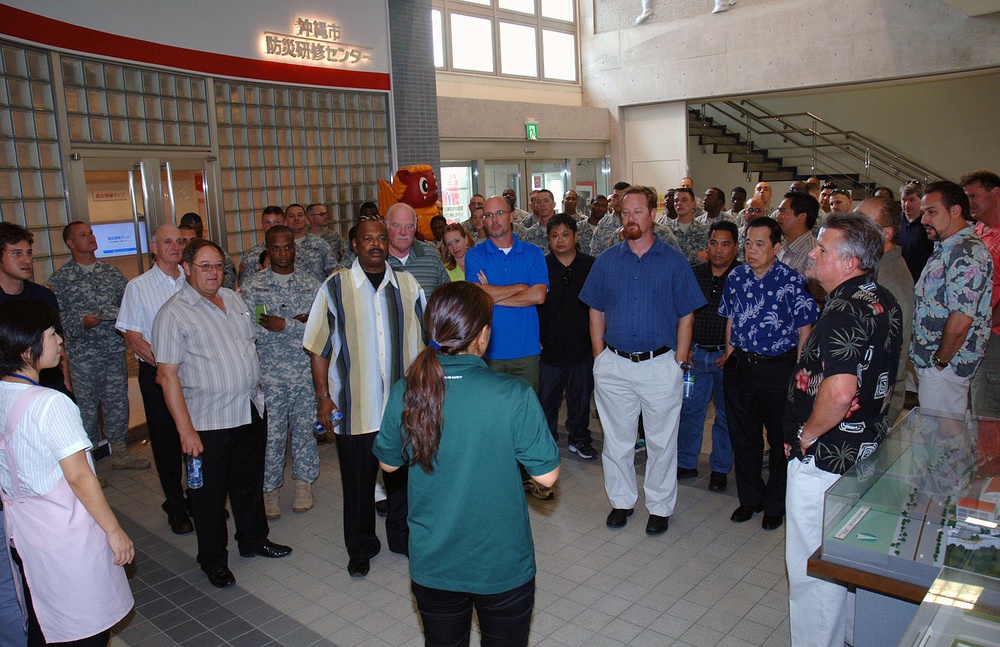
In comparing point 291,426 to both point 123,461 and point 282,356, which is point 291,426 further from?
point 123,461

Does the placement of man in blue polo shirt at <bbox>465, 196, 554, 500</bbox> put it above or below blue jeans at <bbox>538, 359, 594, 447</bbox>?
above

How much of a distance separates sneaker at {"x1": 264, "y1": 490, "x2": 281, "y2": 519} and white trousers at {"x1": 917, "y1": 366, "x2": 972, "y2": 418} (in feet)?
13.3

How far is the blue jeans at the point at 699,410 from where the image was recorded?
507 cm

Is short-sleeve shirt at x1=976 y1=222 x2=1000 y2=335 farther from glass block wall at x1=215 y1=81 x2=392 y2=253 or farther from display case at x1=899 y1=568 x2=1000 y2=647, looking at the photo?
glass block wall at x1=215 y1=81 x2=392 y2=253

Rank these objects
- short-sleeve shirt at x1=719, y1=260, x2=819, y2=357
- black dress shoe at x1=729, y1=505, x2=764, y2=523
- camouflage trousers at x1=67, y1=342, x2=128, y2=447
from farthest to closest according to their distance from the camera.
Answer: camouflage trousers at x1=67, y1=342, x2=128, y2=447
black dress shoe at x1=729, y1=505, x2=764, y2=523
short-sleeve shirt at x1=719, y1=260, x2=819, y2=357

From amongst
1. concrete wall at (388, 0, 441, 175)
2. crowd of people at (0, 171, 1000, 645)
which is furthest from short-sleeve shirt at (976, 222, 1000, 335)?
concrete wall at (388, 0, 441, 175)

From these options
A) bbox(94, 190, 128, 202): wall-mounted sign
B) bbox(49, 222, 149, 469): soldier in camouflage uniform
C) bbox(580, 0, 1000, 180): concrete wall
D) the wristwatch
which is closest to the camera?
the wristwatch

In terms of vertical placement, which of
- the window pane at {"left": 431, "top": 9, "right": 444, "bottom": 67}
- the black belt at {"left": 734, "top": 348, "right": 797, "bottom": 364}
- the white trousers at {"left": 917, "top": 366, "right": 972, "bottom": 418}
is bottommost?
the white trousers at {"left": 917, "top": 366, "right": 972, "bottom": 418}

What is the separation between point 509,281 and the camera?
4.92m

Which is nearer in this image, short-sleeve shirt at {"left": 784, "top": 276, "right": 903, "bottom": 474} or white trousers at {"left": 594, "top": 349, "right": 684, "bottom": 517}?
short-sleeve shirt at {"left": 784, "top": 276, "right": 903, "bottom": 474}

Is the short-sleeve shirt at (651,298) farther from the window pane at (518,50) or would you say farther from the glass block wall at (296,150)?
the window pane at (518,50)

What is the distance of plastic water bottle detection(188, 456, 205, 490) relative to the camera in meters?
3.80

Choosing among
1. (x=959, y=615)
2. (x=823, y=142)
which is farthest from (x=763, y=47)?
(x=959, y=615)

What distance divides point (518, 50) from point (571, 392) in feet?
32.7
